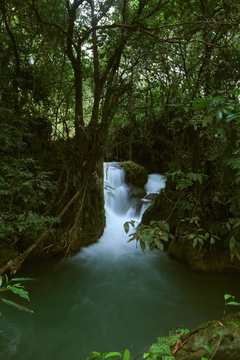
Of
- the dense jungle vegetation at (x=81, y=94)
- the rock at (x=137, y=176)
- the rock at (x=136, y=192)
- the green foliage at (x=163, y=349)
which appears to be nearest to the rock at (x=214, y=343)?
the green foliage at (x=163, y=349)

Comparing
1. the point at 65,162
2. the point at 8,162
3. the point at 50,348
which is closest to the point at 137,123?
the point at 65,162

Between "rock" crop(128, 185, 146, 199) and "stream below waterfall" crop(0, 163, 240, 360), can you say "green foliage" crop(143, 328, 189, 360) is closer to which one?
"stream below waterfall" crop(0, 163, 240, 360)

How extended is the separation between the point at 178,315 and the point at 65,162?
3.25m

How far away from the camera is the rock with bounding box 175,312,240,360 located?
5.86ft

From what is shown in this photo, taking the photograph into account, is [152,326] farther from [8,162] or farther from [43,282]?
[8,162]

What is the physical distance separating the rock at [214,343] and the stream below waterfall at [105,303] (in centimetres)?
103

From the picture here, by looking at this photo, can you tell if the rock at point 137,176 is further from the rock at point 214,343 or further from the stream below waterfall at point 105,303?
the rock at point 214,343

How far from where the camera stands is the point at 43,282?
387 centimetres

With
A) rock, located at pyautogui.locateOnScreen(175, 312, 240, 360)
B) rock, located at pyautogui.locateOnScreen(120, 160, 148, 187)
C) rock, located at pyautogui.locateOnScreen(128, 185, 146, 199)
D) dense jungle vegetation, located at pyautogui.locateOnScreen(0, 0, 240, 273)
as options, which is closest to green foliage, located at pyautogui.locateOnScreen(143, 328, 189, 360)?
rock, located at pyautogui.locateOnScreen(175, 312, 240, 360)

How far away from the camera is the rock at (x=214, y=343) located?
1.79 metres

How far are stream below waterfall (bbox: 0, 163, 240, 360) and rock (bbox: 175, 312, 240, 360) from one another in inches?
40.5

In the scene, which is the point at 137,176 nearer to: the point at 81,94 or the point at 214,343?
the point at 81,94

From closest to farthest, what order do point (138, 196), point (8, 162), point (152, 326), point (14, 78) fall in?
1. point (152, 326)
2. point (8, 162)
3. point (14, 78)
4. point (138, 196)

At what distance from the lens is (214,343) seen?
6.00 feet
